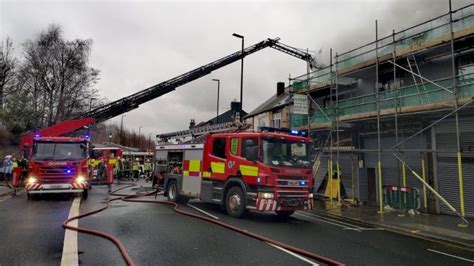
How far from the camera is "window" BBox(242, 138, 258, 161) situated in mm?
11164

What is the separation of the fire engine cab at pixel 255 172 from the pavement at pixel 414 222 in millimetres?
2501

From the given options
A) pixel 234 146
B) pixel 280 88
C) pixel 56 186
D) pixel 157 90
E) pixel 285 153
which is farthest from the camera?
pixel 280 88

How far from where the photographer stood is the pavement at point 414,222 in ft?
32.1

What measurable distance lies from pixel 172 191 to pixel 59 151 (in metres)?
5.07

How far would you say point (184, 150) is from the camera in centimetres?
1468

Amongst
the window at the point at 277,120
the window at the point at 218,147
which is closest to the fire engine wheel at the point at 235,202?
the window at the point at 218,147

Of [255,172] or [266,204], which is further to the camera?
[255,172]

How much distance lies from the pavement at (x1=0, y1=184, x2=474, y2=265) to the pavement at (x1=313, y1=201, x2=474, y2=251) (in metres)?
0.57

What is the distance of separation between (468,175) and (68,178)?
51.1ft

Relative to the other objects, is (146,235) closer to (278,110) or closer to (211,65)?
(278,110)

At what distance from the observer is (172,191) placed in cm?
1534

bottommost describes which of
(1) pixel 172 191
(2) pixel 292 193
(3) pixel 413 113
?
(1) pixel 172 191

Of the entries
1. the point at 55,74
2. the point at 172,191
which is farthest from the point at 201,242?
the point at 55,74

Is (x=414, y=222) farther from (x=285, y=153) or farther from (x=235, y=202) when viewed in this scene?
(x=235, y=202)
